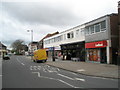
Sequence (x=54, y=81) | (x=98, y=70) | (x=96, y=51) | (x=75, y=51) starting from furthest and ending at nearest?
1. (x=75, y=51)
2. (x=96, y=51)
3. (x=98, y=70)
4. (x=54, y=81)

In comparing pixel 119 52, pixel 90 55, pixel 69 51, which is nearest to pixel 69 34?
pixel 69 51

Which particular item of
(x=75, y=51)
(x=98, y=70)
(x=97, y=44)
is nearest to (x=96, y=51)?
(x=97, y=44)

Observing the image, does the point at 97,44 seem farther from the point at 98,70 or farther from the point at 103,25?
the point at 98,70

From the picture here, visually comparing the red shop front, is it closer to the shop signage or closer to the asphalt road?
the shop signage

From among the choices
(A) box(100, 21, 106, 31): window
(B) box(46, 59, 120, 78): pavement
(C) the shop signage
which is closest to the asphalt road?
(B) box(46, 59, 120, 78): pavement

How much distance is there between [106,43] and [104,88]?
597 inches

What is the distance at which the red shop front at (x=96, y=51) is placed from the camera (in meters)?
24.2

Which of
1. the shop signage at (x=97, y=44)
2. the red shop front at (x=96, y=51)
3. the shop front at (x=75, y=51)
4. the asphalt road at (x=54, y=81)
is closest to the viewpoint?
the asphalt road at (x=54, y=81)

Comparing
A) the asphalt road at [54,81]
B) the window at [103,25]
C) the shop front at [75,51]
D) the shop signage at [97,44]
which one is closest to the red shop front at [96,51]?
the shop signage at [97,44]

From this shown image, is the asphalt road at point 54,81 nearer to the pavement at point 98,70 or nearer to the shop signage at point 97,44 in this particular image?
the pavement at point 98,70

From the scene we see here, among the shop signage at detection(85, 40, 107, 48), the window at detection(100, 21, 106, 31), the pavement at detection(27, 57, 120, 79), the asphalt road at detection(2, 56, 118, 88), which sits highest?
the window at detection(100, 21, 106, 31)

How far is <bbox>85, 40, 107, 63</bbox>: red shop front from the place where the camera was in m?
24.2

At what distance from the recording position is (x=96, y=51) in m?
26.0

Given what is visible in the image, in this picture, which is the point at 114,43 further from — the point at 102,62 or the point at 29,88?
the point at 29,88
